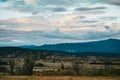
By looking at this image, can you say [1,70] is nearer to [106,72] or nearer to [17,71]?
[17,71]

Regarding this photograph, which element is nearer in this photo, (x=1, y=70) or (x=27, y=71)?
(x=27, y=71)

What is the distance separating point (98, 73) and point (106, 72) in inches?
126

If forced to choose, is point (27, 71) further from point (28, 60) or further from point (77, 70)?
point (77, 70)

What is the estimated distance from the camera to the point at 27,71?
11406cm

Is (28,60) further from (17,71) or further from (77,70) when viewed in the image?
(77,70)

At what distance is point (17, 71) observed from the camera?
380ft

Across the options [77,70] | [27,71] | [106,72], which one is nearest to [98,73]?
[106,72]

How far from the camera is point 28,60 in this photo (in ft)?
379

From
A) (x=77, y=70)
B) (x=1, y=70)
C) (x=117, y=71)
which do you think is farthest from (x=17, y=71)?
(x=117, y=71)

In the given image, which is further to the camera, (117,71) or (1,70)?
(1,70)

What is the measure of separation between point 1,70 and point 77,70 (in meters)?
29.4

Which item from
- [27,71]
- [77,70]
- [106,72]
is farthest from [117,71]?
[27,71]

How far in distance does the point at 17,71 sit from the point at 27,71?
4.09m

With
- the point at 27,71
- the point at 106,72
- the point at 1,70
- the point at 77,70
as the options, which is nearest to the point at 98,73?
the point at 106,72
